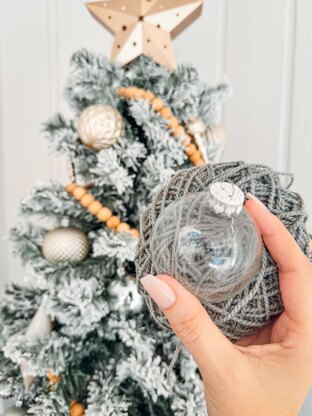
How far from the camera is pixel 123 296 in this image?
0.66 m

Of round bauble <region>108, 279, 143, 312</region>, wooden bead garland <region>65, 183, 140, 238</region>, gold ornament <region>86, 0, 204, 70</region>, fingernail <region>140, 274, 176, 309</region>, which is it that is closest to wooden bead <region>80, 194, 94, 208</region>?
wooden bead garland <region>65, 183, 140, 238</region>

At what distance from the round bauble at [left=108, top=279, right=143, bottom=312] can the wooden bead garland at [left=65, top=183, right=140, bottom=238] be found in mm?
88

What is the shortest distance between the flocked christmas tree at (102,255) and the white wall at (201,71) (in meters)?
0.29

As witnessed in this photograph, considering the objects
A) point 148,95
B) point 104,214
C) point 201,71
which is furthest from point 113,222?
point 201,71

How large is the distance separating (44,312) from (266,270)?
45cm

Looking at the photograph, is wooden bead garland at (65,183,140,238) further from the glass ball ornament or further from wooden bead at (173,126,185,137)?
the glass ball ornament

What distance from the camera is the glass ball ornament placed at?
1.01ft

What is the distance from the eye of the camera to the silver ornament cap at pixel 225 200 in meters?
0.31

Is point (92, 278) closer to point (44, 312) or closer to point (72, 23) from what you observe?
point (44, 312)

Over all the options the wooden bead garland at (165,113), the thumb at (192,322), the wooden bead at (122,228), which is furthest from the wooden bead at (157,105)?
the thumb at (192,322)

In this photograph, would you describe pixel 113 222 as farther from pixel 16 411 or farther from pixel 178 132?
pixel 16 411

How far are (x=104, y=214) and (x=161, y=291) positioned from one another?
37cm

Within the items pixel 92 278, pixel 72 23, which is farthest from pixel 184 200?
pixel 72 23

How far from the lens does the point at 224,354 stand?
0.31m
